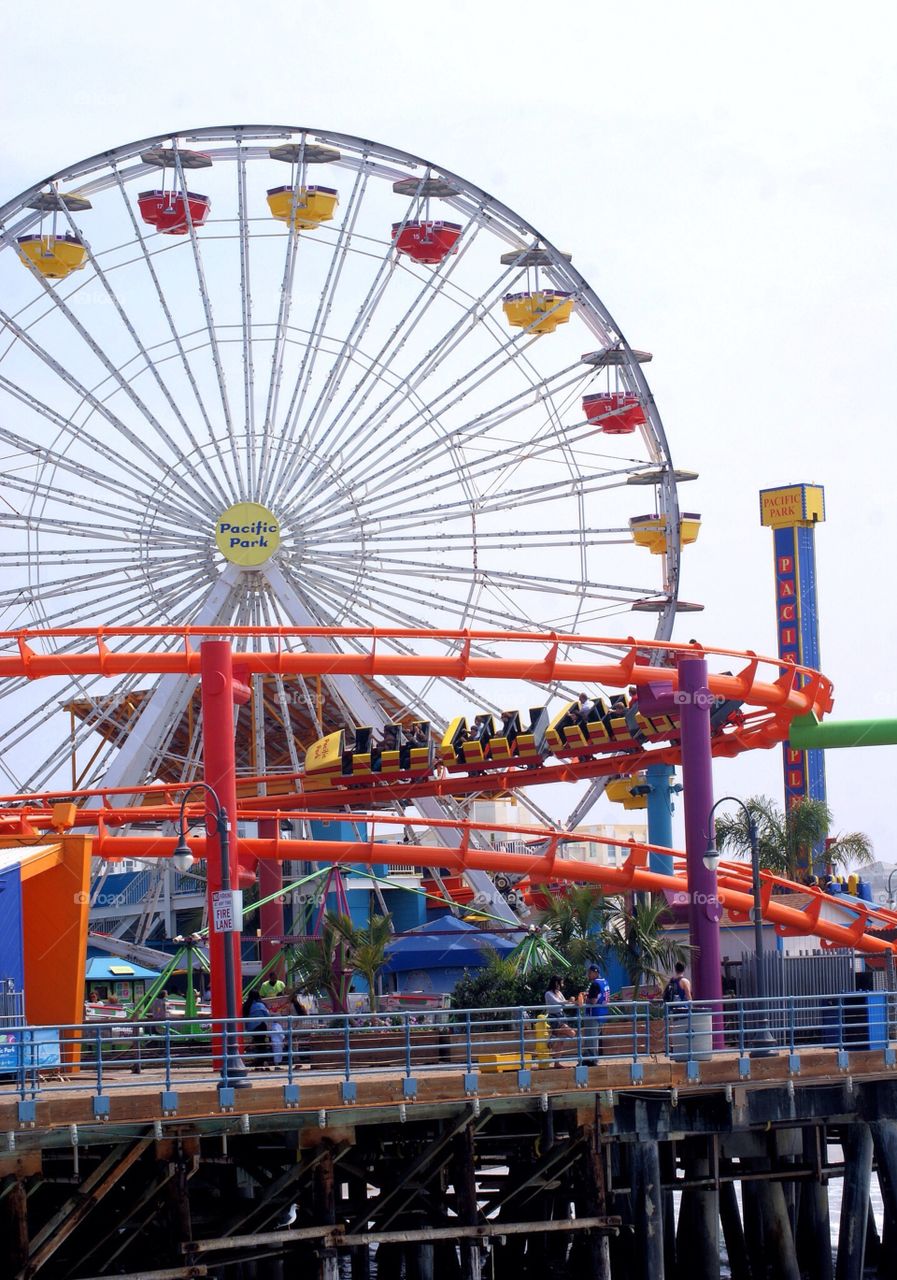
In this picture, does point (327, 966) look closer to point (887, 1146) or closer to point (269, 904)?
point (269, 904)

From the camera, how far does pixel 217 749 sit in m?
37.3

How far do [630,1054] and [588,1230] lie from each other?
14.0 ft

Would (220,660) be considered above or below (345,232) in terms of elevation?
below

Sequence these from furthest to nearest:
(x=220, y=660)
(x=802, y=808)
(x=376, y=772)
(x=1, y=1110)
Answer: (x=802, y=808), (x=376, y=772), (x=220, y=660), (x=1, y=1110)

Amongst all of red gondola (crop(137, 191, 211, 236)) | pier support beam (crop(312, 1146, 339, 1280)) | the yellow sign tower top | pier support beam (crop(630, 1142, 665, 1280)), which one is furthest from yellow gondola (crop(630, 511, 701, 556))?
the yellow sign tower top

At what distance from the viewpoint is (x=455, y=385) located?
57688 mm

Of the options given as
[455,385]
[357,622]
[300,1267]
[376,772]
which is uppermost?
[455,385]

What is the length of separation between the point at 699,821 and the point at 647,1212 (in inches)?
487

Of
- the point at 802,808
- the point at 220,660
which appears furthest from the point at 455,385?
the point at 802,808

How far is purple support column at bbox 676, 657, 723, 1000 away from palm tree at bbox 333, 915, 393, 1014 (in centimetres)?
683

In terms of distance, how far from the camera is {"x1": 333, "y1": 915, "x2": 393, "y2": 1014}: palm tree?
4369 cm

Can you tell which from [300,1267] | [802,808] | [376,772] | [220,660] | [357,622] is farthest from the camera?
[802,808]

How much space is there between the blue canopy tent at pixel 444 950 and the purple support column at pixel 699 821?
17.3 m

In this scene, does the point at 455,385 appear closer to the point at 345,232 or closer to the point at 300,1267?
the point at 345,232
